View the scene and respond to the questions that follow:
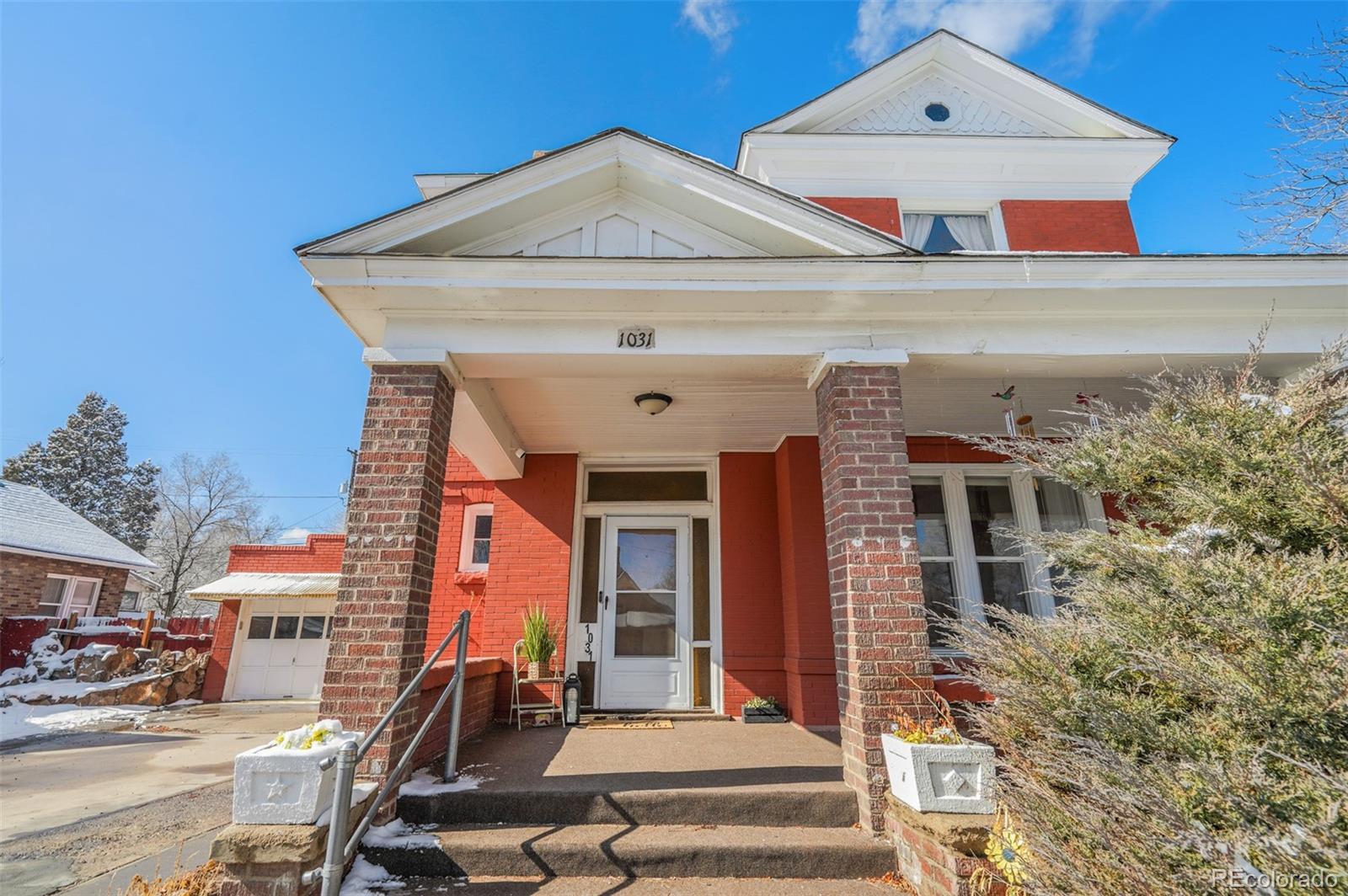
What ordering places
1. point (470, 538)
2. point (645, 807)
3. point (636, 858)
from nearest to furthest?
point (636, 858)
point (645, 807)
point (470, 538)

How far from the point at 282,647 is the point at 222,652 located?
1.14 metres

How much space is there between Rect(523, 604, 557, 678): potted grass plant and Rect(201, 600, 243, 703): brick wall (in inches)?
437

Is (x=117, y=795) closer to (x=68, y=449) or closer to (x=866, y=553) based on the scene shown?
(x=866, y=553)

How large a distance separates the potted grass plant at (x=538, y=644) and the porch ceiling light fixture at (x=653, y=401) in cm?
257

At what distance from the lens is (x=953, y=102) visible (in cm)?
718

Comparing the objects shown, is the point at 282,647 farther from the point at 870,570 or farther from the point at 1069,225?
the point at 1069,225

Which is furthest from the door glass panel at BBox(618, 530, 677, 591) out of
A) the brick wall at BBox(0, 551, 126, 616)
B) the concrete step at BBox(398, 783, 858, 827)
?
the brick wall at BBox(0, 551, 126, 616)

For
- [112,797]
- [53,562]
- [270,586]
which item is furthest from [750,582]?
[53,562]

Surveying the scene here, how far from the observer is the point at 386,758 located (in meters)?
3.24

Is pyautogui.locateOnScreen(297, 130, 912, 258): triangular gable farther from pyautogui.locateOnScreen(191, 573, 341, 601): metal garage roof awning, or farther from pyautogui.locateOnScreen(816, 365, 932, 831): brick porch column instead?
pyautogui.locateOnScreen(191, 573, 341, 601): metal garage roof awning

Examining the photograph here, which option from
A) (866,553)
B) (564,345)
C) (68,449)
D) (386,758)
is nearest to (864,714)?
(866,553)

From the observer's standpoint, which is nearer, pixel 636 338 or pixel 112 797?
pixel 636 338

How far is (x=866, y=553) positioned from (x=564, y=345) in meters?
2.37

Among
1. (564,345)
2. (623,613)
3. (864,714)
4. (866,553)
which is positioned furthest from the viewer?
(623,613)
